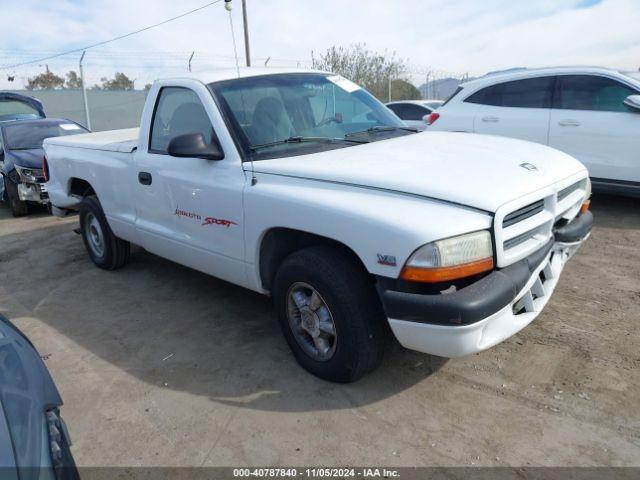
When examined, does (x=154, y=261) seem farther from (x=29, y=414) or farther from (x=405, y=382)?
(x=29, y=414)

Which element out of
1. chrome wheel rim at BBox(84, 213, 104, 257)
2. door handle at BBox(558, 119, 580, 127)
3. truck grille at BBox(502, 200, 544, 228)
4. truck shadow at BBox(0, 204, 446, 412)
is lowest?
truck shadow at BBox(0, 204, 446, 412)

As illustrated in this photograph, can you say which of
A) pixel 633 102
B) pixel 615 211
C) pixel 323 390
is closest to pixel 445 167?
pixel 323 390

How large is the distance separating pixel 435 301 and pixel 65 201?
4704mm

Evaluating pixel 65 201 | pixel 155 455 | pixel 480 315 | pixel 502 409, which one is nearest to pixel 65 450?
pixel 155 455

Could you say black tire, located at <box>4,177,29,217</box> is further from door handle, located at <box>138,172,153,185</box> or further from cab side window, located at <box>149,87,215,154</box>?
cab side window, located at <box>149,87,215,154</box>

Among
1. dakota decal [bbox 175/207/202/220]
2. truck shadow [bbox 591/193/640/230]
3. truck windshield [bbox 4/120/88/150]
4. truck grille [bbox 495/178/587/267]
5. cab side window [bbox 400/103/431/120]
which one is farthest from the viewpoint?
cab side window [bbox 400/103/431/120]

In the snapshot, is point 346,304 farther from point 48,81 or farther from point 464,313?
point 48,81

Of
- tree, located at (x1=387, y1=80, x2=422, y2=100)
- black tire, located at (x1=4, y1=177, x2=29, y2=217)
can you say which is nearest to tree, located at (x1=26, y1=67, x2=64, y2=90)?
tree, located at (x1=387, y1=80, x2=422, y2=100)

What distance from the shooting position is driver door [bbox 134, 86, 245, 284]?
3468 mm

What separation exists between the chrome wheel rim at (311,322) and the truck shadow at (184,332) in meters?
0.20

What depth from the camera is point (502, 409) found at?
111 inches

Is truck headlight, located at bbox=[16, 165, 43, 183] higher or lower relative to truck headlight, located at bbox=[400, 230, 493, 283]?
lower

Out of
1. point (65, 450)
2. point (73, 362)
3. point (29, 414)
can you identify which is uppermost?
point (29, 414)

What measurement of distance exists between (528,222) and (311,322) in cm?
133
